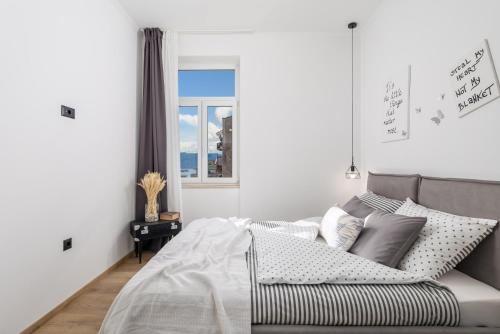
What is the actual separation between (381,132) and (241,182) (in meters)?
1.63

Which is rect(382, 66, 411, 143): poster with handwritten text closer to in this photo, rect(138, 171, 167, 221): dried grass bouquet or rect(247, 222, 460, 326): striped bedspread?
rect(247, 222, 460, 326): striped bedspread

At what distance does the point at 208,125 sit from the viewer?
3.58 meters

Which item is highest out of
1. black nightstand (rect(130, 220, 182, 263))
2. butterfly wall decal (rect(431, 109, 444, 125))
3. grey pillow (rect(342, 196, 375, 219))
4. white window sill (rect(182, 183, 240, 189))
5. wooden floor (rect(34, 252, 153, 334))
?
butterfly wall decal (rect(431, 109, 444, 125))

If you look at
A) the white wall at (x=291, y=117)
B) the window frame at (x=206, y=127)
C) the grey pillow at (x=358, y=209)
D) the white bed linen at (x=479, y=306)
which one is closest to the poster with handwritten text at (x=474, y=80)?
the grey pillow at (x=358, y=209)

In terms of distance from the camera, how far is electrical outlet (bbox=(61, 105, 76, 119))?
1.94 m

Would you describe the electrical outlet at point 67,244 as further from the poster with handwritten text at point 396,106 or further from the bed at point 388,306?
Result: the poster with handwritten text at point 396,106

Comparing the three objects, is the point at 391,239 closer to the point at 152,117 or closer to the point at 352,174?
the point at 352,174

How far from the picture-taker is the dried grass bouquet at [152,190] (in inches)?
112

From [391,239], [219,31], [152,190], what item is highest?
[219,31]

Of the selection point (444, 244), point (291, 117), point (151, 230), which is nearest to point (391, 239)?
point (444, 244)

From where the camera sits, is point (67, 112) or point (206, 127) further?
point (206, 127)

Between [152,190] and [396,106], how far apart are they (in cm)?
251

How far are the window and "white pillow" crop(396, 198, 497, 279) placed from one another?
2389 mm

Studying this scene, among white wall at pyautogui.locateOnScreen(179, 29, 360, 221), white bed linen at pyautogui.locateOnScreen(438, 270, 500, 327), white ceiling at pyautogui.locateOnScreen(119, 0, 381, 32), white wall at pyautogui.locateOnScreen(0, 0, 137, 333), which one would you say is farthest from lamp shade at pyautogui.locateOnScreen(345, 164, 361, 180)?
white wall at pyautogui.locateOnScreen(0, 0, 137, 333)
